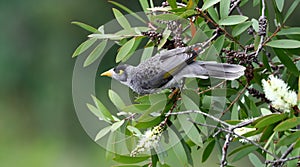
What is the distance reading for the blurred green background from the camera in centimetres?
420

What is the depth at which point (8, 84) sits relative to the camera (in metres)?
4.53

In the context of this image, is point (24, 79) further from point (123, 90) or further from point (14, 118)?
point (123, 90)

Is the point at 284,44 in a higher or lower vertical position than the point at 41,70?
higher

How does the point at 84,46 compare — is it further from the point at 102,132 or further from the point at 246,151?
the point at 246,151

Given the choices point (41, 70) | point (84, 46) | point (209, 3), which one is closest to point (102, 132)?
point (84, 46)

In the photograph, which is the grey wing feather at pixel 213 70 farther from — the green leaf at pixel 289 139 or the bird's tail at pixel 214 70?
the green leaf at pixel 289 139

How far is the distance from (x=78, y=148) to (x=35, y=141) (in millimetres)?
305

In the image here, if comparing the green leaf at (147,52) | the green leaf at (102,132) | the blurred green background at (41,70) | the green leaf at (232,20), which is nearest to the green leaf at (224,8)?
the green leaf at (232,20)

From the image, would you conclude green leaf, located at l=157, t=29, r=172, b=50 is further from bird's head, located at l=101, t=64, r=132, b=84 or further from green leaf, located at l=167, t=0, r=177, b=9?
bird's head, located at l=101, t=64, r=132, b=84

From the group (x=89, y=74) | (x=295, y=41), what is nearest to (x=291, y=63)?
(x=295, y=41)

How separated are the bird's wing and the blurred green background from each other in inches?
125

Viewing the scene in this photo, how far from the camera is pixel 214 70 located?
0.90 metres

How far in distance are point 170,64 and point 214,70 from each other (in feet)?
0.25

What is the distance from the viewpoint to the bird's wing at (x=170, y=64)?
2.96ft
